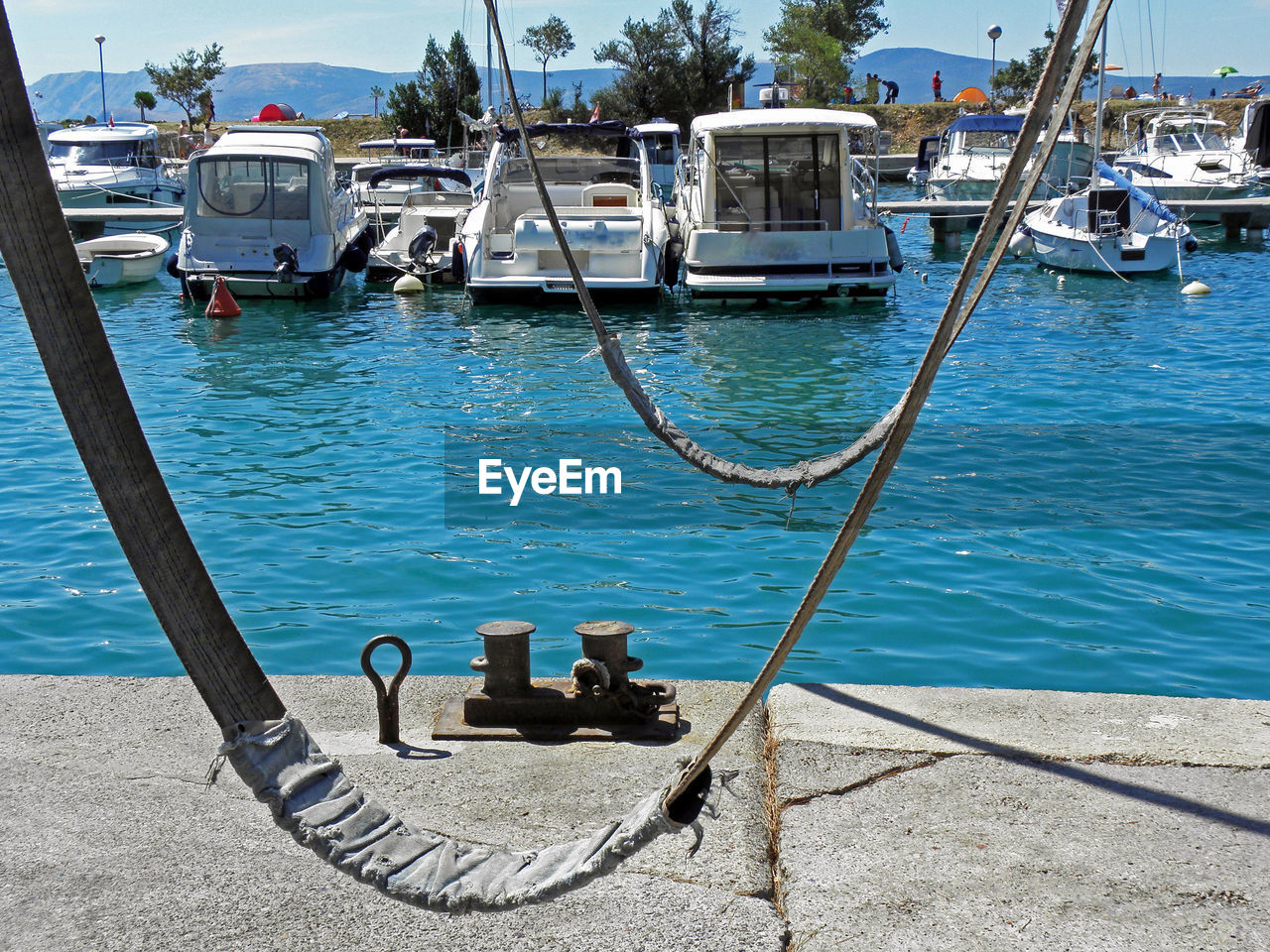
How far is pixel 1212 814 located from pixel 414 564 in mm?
5279

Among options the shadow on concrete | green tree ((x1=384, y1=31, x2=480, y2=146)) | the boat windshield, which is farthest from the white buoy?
green tree ((x1=384, y1=31, x2=480, y2=146))

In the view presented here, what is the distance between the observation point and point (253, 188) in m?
19.0

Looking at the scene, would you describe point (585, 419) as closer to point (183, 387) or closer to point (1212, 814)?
point (183, 387)

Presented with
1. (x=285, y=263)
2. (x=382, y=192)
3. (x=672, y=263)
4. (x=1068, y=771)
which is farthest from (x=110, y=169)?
(x=1068, y=771)

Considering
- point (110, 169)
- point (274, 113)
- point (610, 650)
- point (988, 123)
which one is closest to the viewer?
point (610, 650)

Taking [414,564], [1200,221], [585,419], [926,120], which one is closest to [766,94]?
[585,419]

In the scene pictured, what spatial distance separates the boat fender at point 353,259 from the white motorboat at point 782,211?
18.6ft

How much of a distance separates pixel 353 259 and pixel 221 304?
3434 mm

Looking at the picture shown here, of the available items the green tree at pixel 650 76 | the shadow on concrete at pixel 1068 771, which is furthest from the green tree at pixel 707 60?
the shadow on concrete at pixel 1068 771

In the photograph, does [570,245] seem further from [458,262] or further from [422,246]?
[422,246]

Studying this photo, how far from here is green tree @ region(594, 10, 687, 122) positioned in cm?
4984

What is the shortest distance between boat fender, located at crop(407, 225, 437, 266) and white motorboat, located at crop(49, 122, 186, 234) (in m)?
10.2

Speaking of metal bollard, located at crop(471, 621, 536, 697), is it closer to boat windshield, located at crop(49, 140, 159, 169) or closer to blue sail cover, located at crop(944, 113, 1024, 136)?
blue sail cover, located at crop(944, 113, 1024, 136)

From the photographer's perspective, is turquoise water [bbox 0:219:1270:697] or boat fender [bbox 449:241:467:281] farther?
boat fender [bbox 449:241:467:281]
